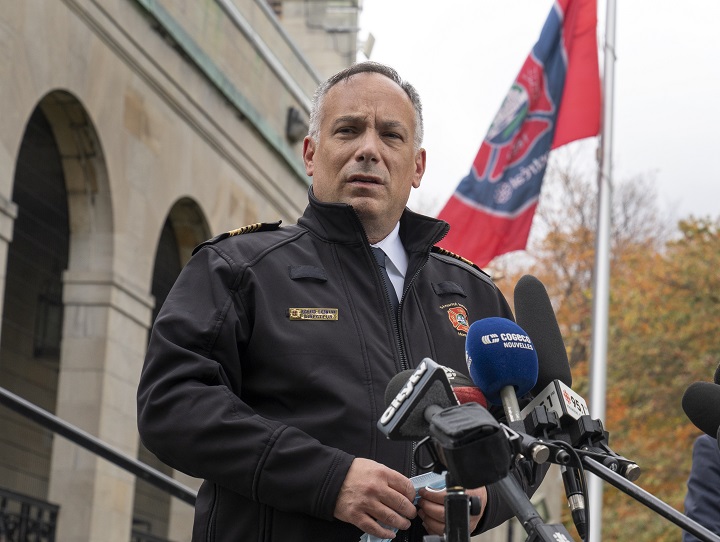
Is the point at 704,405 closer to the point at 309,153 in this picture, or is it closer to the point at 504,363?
the point at 504,363

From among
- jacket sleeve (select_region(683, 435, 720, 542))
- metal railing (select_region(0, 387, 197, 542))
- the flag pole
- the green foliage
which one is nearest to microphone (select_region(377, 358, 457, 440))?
jacket sleeve (select_region(683, 435, 720, 542))

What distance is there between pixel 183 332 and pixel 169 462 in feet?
1.11

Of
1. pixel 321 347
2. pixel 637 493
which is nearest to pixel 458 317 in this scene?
pixel 321 347

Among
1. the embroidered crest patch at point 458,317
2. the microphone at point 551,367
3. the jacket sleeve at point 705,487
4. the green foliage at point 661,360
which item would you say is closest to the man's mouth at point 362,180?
the embroidered crest patch at point 458,317

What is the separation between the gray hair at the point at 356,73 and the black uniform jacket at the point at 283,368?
15.2 inches

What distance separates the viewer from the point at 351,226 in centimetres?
369

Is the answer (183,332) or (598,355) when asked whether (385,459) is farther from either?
(598,355)

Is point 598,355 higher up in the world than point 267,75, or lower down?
lower down

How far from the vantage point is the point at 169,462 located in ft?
11.3

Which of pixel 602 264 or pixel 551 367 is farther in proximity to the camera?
pixel 602 264

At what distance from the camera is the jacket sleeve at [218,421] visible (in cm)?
318

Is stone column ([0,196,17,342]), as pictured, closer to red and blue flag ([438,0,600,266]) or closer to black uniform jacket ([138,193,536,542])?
red and blue flag ([438,0,600,266])

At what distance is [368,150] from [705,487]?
2227 mm

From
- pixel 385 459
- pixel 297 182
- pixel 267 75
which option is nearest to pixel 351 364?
pixel 385 459
